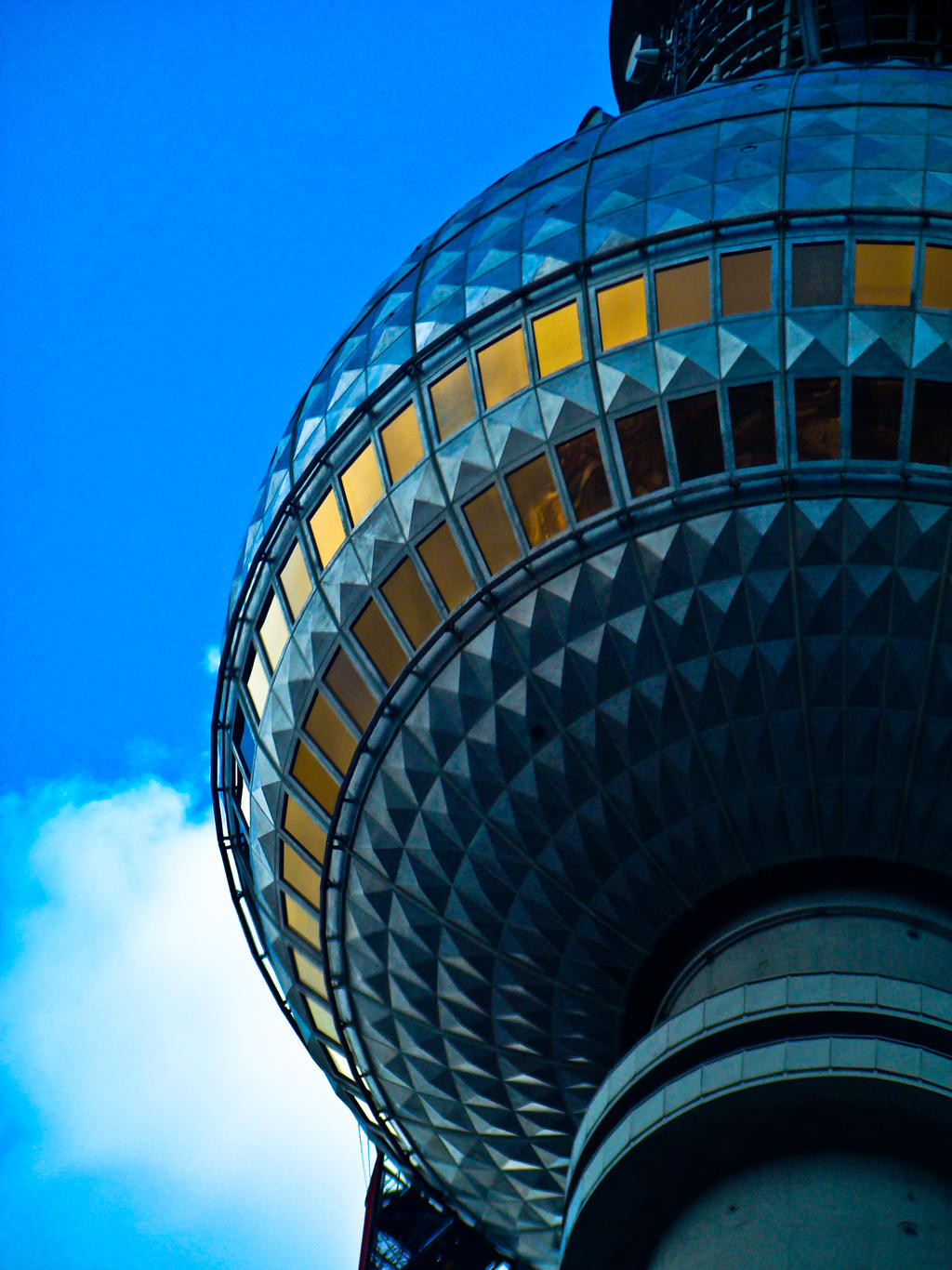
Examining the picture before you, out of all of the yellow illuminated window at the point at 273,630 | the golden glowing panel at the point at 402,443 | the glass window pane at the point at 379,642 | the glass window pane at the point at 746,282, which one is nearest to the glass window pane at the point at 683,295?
the glass window pane at the point at 746,282

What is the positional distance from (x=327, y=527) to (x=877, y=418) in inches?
302

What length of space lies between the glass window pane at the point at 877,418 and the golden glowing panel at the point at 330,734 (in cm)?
765

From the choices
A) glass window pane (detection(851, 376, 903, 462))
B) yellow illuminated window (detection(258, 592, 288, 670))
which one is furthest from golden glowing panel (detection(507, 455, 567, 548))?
yellow illuminated window (detection(258, 592, 288, 670))

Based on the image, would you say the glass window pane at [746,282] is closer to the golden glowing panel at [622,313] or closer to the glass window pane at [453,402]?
the golden glowing panel at [622,313]

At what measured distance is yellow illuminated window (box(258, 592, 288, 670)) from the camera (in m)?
21.8

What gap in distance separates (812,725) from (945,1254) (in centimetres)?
595

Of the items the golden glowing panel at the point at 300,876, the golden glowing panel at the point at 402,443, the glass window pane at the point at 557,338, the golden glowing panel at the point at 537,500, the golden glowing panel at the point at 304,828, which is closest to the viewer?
the golden glowing panel at the point at 537,500

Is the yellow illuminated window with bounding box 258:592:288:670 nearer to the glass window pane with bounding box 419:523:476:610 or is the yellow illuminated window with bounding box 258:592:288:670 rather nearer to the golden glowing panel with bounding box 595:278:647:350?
the glass window pane with bounding box 419:523:476:610

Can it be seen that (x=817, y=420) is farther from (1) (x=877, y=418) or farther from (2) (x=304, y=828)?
(2) (x=304, y=828)

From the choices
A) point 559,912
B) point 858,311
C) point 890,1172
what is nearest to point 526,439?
point 858,311

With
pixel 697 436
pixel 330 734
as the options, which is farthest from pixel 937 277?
pixel 330 734

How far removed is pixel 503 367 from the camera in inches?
781

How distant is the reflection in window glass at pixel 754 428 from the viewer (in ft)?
59.2

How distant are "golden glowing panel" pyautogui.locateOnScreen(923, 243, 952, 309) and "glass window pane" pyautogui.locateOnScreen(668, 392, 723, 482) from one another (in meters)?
2.77
